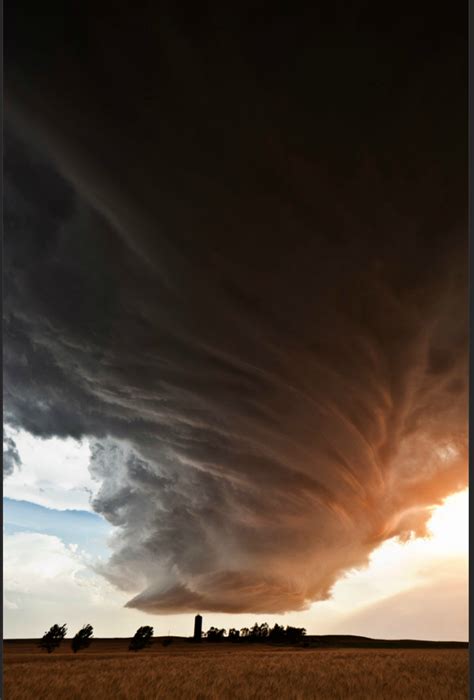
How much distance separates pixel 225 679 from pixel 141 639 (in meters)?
3.17

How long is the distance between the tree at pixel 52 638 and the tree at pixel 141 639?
100 centimetres

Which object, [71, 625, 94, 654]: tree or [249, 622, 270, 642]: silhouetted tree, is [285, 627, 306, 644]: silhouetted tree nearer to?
[249, 622, 270, 642]: silhouetted tree

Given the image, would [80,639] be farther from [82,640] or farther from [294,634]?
[294,634]

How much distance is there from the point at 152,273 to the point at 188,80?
69.7 inches

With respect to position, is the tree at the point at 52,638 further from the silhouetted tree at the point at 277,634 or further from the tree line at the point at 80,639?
the silhouetted tree at the point at 277,634

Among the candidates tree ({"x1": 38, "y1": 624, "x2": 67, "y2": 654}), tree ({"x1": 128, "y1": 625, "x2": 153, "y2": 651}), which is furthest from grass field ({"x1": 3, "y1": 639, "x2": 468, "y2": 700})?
tree ({"x1": 128, "y1": 625, "x2": 153, "y2": 651})

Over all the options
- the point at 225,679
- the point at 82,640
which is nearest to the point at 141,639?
the point at 82,640

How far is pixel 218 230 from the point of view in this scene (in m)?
5.79

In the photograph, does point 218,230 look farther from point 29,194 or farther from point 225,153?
point 29,194

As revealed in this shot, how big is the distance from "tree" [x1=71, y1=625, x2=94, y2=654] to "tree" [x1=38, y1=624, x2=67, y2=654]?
34cm

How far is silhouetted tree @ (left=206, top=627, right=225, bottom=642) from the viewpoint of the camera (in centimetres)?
706

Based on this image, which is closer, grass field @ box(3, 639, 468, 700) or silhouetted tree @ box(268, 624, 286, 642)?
grass field @ box(3, 639, 468, 700)

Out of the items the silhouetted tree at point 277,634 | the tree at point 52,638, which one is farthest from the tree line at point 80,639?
the silhouetted tree at point 277,634

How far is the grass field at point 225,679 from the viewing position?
4348 millimetres
